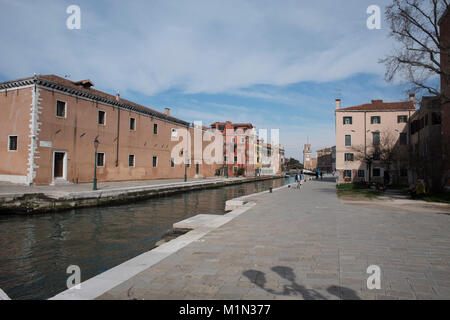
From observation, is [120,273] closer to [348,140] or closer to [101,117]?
[101,117]

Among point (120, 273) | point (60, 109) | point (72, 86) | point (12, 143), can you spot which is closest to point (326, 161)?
point (72, 86)

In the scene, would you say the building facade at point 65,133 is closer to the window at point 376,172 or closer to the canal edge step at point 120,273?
the canal edge step at point 120,273

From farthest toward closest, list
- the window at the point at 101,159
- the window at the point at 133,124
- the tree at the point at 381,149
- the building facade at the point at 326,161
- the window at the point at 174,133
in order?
the building facade at the point at 326,161, the window at the point at 174,133, the window at the point at 133,124, the tree at the point at 381,149, the window at the point at 101,159

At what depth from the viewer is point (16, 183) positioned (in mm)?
18344

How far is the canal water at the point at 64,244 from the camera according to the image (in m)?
5.18

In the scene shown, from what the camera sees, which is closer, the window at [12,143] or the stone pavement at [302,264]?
the stone pavement at [302,264]

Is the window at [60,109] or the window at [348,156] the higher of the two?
the window at [60,109]

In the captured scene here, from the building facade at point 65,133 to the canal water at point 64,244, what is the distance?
24.8ft

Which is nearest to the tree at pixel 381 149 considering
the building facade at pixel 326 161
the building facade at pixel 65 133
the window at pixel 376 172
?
the window at pixel 376 172

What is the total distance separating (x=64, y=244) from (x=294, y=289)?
268 inches

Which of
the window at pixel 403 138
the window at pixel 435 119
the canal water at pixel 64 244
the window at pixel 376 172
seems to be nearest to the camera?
the canal water at pixel 64 244

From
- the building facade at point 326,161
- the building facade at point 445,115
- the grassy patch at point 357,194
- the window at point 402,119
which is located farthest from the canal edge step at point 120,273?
the building facade at point 326,161

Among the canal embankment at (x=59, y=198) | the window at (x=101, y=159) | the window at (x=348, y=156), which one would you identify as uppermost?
the window at (x=348, y=156)
